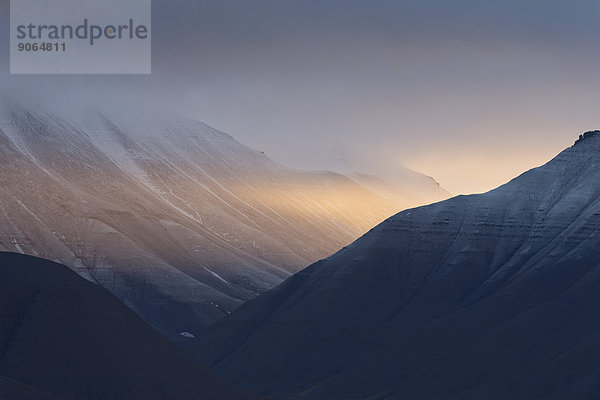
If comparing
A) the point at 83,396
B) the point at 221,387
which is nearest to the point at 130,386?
the point at 83,396

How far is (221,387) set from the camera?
597 ft

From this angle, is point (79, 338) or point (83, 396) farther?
point (79, 338)

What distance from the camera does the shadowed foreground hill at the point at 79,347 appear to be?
16650cm

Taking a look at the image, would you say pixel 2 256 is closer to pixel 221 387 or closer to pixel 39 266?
pixel 39 266

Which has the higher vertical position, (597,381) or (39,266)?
(39,266)

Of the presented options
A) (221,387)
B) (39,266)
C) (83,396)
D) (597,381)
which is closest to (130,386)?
(83,396)

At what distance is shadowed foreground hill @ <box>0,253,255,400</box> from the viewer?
16650 centimetres

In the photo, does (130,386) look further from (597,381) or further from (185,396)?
(597,381)

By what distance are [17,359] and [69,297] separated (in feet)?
49.6

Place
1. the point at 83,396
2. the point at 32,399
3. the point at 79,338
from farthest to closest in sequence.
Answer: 1. the point at 79,338
2. the point at 83,396
3. the point at 32,399

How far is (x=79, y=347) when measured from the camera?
17312cm

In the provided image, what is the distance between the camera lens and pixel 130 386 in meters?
166

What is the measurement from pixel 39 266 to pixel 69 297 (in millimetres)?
9932

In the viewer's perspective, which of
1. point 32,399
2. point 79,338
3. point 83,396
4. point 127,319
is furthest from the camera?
point 127,319
